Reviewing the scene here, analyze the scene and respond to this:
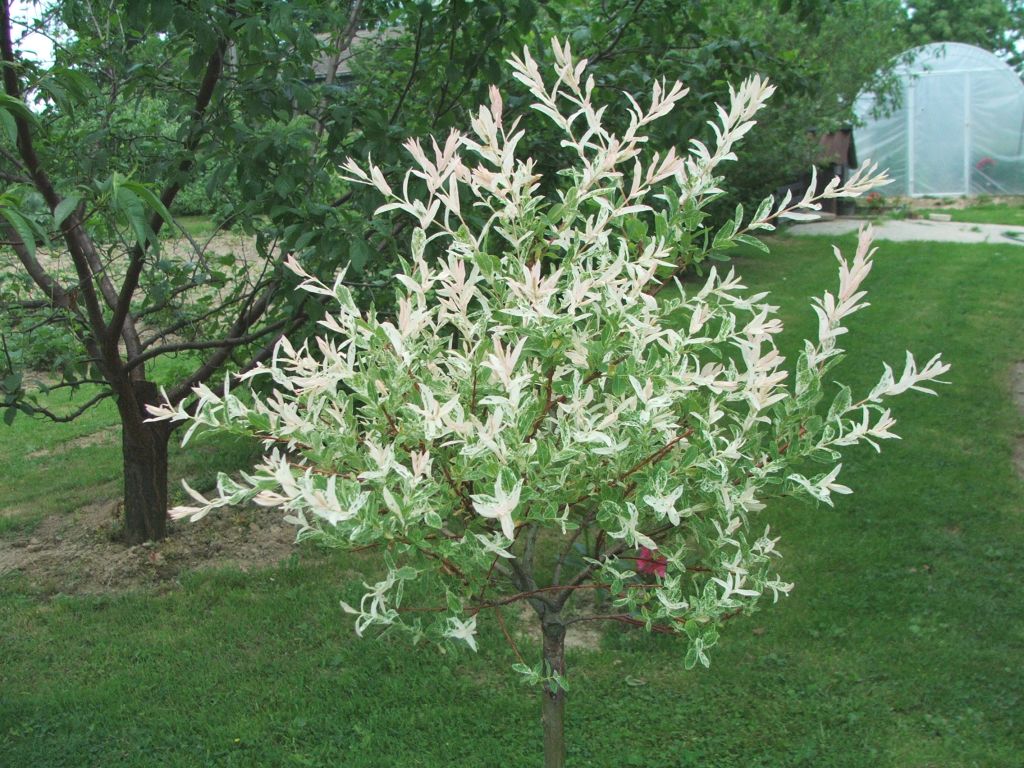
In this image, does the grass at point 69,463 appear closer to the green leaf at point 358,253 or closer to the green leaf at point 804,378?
the green leaf at point 358,253

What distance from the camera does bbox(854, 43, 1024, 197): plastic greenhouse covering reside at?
22016 mm

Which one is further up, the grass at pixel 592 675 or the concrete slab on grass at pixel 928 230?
the concrete slab on grass at pixel 928 230

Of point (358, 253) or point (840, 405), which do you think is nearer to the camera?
point (840, 405)

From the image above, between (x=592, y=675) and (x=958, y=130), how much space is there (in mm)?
21336

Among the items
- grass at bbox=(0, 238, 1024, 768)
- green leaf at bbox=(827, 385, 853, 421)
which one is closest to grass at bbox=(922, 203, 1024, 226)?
grass at bbox=(0, 238, 1024, 768)

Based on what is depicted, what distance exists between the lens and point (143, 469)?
17.9 feet

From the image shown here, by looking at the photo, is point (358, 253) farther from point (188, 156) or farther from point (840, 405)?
point (840, 405)

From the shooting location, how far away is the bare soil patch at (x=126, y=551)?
5352 mm

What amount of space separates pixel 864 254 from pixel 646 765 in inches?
93.9

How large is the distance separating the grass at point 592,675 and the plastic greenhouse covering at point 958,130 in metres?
18.1

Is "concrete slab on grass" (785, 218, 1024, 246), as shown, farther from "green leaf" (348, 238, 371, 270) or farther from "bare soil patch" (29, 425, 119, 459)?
"green leaf" (348, 238, 371, 270)

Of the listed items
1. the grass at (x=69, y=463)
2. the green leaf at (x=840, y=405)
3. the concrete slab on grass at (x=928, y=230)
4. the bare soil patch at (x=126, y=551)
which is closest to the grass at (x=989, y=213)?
the concrete slab on grass at (x=928, y=230)

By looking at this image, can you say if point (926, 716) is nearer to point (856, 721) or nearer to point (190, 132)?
point (856, 721)

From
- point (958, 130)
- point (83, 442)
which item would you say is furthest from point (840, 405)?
point (958, 130)
